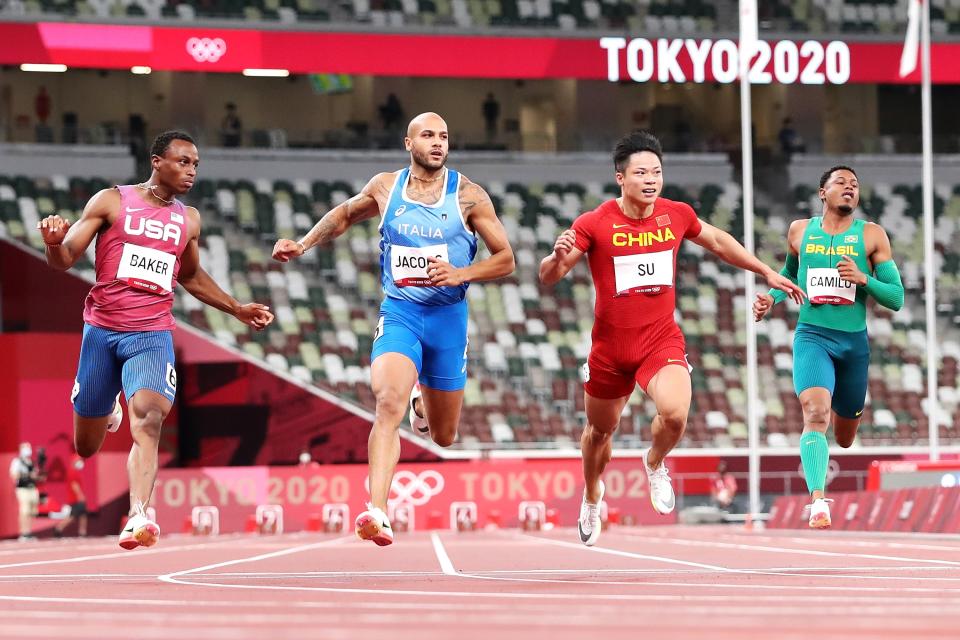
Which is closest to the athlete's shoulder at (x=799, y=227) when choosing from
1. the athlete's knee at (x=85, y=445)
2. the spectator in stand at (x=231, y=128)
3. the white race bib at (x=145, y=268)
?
the white race bib at (x=145, y=268)

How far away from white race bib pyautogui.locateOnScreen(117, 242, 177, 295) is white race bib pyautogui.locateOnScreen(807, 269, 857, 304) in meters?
4.82

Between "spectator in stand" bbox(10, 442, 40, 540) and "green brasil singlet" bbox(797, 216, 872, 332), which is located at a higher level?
"green brasil singlet" bbox(797, 216, 872, 332)

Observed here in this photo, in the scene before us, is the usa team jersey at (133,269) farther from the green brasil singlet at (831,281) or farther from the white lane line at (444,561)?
the green brasil singlet at (831,281)

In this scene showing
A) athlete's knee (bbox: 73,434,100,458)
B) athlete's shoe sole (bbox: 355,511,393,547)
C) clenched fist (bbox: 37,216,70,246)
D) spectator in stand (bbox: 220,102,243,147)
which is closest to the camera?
athlete's shoe sole (bbox: 355,511,393,547)

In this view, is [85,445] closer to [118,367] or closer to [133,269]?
[118,367]

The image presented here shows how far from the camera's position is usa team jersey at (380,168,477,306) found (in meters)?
10.3

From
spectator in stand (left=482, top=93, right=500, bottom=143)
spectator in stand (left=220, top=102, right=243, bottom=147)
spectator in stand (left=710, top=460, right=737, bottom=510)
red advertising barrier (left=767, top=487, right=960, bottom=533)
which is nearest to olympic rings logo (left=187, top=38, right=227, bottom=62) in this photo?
spectator in stand (left=220, top=102, right=243, bottom=147)

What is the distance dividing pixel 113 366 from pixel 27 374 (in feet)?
69.8

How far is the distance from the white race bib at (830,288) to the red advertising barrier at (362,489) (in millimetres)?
17467

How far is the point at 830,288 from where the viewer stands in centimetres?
1245

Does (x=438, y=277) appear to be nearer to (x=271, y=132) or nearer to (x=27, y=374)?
(x=27, y=374)

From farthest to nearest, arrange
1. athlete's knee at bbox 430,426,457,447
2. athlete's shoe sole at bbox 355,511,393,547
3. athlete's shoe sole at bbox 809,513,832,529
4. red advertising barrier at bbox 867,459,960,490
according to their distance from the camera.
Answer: red advertising barrier at bbox 867,459,960,490 → athlete's shoe sole at bbox 809,513,832,529 → athlete's knee at bbox 430,426,457,447 → athlete's shoe sole at bbox 355,511,393,547

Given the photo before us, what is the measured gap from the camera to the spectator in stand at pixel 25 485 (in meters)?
28.6

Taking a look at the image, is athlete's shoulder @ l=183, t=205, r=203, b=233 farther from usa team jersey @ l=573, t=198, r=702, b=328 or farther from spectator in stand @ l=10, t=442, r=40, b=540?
spectator in stand @ l=10, t=442, r=40, b=540
